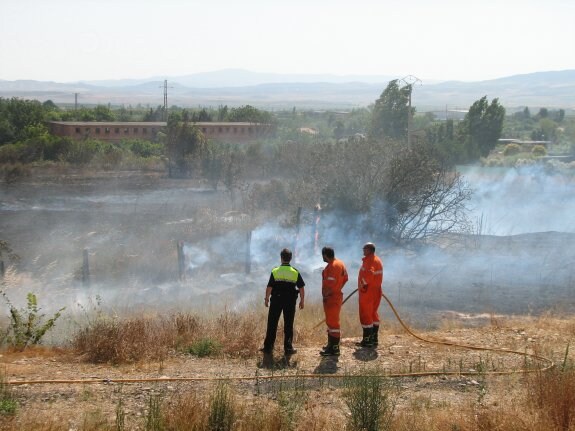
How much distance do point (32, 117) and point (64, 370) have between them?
186 feet

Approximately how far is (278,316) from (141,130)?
57.1 meters

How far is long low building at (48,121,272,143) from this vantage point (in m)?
58.8

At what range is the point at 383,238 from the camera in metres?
22.4

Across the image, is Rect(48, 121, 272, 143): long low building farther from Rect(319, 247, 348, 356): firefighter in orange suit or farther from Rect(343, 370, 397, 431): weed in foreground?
Rect(343, 370, 397, 431): weed in foreground

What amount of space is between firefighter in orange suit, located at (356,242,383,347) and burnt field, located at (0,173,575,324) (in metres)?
4.76

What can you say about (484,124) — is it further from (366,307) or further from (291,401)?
(291,401)

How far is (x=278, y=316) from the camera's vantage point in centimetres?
892

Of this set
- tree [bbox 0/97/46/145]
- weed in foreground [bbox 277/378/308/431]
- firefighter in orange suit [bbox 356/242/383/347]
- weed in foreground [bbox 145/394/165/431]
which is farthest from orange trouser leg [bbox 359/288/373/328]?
tree [bbox 0/97/46/145]

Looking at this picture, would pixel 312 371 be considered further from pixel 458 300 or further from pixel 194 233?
pixel 194 233

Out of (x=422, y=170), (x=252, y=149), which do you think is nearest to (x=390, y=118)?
(x=252, y=149)

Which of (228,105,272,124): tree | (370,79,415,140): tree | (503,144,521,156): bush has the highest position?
(370,79,415,140): tree

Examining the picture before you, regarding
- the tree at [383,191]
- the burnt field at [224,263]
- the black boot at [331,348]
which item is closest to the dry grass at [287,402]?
the black boot at [331,348]

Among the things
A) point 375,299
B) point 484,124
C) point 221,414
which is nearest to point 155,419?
point 221,414

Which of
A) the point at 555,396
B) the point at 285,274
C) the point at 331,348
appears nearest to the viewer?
the point at 555,396
